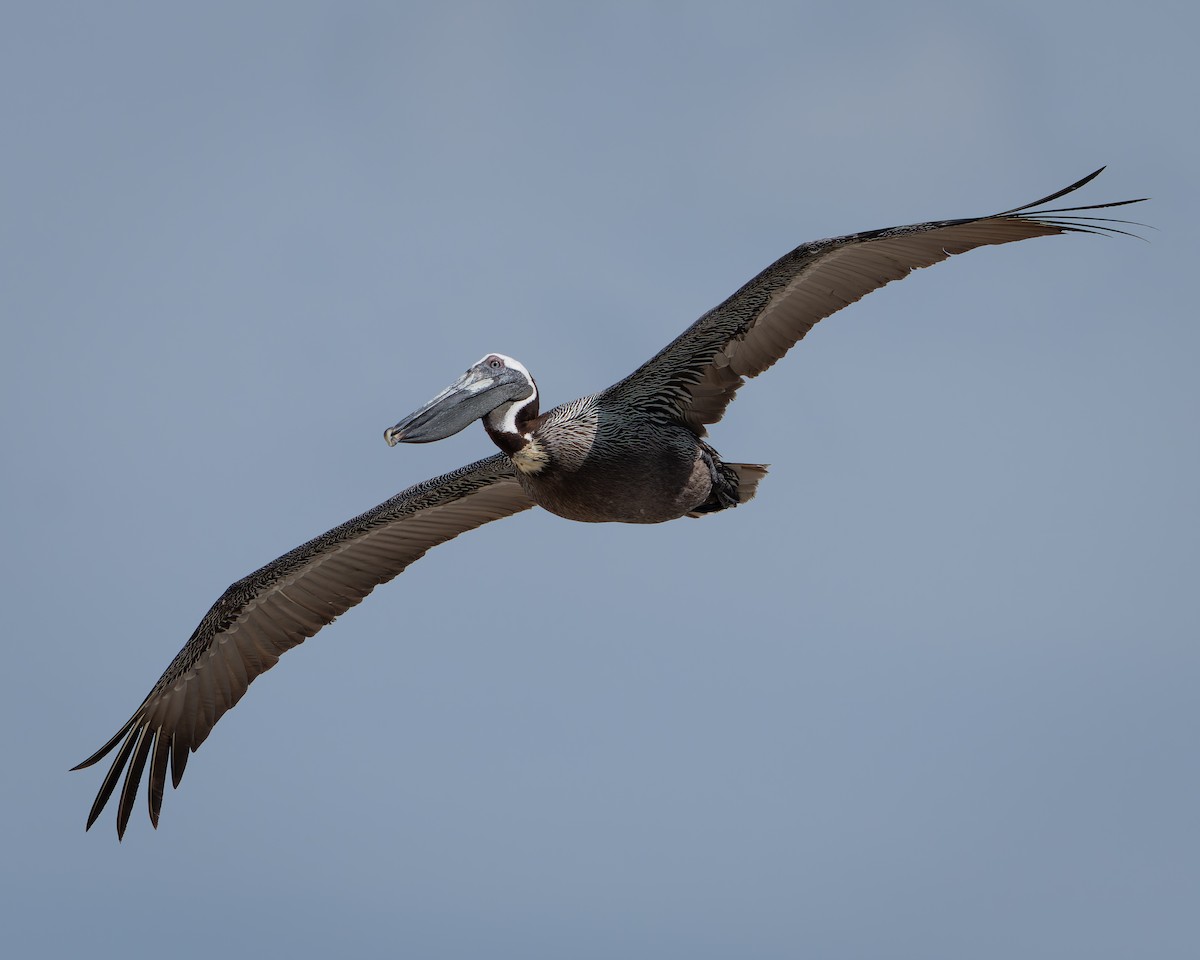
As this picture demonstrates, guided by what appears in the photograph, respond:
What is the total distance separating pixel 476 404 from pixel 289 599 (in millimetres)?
2797

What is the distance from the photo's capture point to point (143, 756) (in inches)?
513

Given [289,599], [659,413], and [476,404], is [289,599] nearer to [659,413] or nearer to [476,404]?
[476,404]

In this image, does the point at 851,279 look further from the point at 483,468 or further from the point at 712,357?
the point at 483,468

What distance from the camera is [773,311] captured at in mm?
12141

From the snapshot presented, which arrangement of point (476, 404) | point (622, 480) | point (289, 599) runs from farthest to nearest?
point (289, 599) → point (476, 404) → point (622, 480)

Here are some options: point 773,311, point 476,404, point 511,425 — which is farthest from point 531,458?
point 773,311

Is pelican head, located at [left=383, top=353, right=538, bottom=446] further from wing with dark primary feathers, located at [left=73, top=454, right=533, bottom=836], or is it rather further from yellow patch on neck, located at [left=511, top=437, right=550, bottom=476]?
wing with dark primary feathers, located at [left=73, top=454, right=533, bottom=836]

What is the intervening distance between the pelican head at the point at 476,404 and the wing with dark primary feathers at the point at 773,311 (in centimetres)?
66

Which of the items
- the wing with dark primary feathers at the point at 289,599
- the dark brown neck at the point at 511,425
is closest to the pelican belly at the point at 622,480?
the dark brown neck at the point at 511,425

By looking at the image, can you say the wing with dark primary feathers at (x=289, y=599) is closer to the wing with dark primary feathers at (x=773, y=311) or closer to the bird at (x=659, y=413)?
the bird at (x=659, y=413)

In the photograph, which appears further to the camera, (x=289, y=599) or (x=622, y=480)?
(x=289, y=599)

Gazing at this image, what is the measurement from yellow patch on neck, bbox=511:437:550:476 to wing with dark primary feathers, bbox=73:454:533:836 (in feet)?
4.54

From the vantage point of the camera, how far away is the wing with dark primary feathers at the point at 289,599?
1319 cm

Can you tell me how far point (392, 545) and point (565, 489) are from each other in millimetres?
2663
